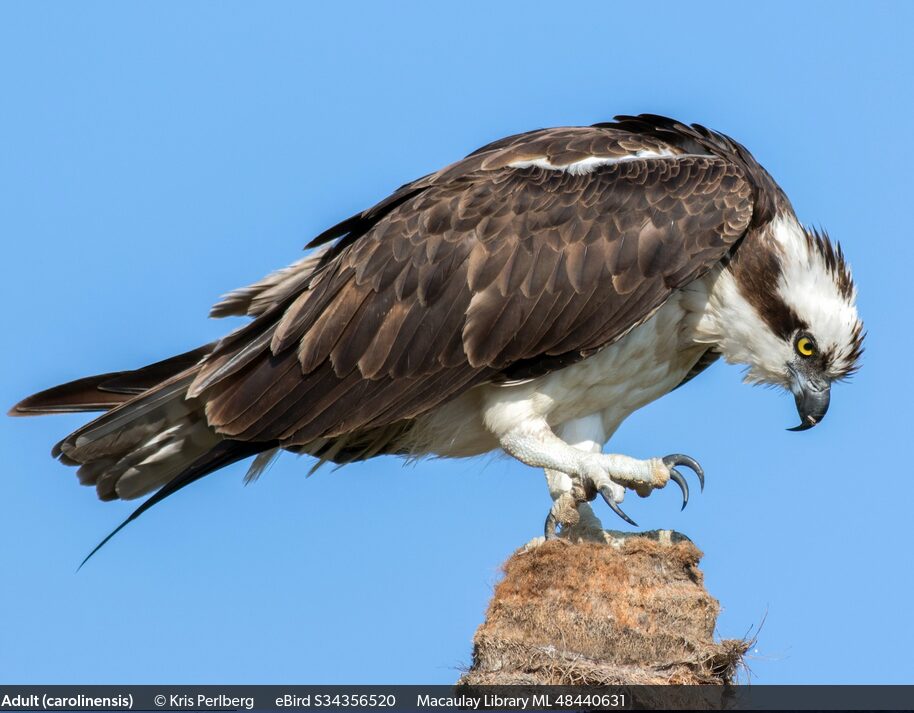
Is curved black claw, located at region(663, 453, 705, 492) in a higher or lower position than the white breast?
lower

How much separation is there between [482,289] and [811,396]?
7.00 ft

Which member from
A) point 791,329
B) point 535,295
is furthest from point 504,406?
point 791,329

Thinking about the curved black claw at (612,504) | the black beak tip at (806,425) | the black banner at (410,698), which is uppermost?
the black beak tip at (806,425)

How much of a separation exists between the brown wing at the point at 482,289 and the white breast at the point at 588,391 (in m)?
0.18

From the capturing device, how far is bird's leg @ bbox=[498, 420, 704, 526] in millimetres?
7867

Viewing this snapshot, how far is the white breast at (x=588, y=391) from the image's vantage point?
823cm

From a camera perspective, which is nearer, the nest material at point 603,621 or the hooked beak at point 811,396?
the nest material at point 603,621

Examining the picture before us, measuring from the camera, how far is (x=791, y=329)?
8492mm

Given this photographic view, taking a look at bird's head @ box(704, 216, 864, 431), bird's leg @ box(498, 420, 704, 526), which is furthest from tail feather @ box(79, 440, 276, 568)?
bird's head @ box(704, 216, 864, 431)

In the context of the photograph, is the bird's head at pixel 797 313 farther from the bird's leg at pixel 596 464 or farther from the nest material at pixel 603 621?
the nest material at pixel 603 621

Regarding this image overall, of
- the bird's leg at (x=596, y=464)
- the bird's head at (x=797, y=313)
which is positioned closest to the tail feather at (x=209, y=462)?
the bird's leg at (x=596, y=464)

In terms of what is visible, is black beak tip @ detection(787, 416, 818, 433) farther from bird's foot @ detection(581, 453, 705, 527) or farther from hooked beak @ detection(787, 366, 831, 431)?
bird's foot @ detection(581, 453, 705, 527)

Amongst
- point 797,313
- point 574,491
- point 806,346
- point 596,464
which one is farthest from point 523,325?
point 806,346

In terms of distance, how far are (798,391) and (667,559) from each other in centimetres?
186
